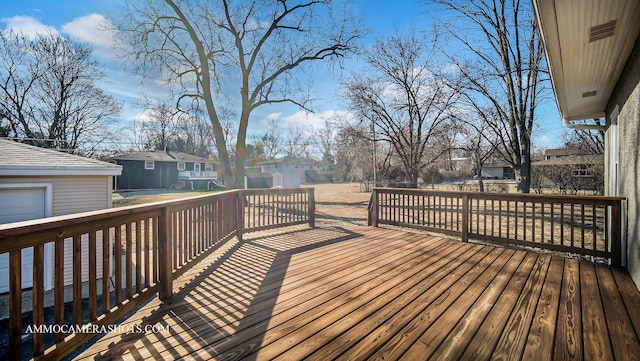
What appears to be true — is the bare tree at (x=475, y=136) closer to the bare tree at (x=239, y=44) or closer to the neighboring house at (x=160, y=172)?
the bare tree at (x=239, y=44)

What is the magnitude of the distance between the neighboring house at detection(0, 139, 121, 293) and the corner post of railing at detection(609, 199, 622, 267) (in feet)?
29.1

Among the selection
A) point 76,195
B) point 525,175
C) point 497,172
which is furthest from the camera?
point 497,172

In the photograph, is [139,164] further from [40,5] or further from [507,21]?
A: [507,21]

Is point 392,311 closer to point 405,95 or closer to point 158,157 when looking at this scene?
point 405,95

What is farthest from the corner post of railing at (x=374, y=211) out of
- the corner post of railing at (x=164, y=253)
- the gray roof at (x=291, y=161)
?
the gray roof at (x=291, y=161)

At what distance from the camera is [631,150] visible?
2.87 meters

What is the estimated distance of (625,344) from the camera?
1.72 meters

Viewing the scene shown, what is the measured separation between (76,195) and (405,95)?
473 inches

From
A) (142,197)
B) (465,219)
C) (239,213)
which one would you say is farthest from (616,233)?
(142,197)

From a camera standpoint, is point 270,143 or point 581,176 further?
point 270,143

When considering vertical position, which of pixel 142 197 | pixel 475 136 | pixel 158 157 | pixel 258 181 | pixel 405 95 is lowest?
pixel 142 197

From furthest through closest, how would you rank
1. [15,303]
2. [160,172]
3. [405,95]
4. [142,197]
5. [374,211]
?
1. [160,172]
2. [142,197]
3. [405,95]
4. [374,211]
5. [15,303]

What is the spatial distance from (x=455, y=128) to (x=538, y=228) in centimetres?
660

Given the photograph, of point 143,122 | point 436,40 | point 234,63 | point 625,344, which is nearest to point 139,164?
point 143,122
